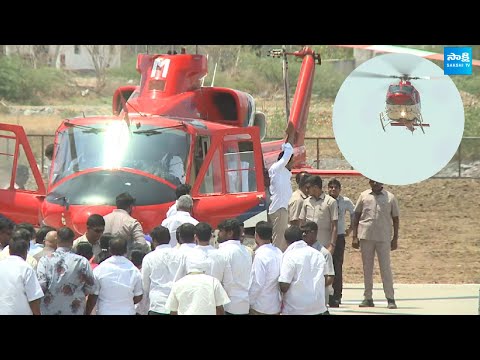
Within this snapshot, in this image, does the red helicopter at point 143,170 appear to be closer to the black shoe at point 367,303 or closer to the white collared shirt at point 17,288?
the black shoe at point 367,303

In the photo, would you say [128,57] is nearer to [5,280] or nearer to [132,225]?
[132,225]

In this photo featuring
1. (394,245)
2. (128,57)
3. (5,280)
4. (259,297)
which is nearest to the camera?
(5,280)

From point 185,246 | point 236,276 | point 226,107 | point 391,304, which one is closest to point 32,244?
point 185,246

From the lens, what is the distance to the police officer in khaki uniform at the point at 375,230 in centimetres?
1680

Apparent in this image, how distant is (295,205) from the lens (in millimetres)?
16875

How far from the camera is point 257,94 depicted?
46188 millimetres

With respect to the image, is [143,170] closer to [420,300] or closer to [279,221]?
[279,221]

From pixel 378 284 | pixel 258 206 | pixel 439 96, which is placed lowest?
pixel 378 284

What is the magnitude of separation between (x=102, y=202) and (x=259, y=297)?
4465mm

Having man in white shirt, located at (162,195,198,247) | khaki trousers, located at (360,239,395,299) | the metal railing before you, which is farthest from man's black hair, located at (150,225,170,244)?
the metal railing

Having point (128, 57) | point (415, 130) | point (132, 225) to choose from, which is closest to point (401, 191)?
point (415, 130)

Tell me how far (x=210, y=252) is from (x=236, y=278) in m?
0.36

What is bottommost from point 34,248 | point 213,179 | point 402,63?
point 34,248

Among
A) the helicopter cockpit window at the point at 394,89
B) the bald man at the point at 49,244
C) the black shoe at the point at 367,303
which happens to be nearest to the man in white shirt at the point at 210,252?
the bald man at the point at 49,244
